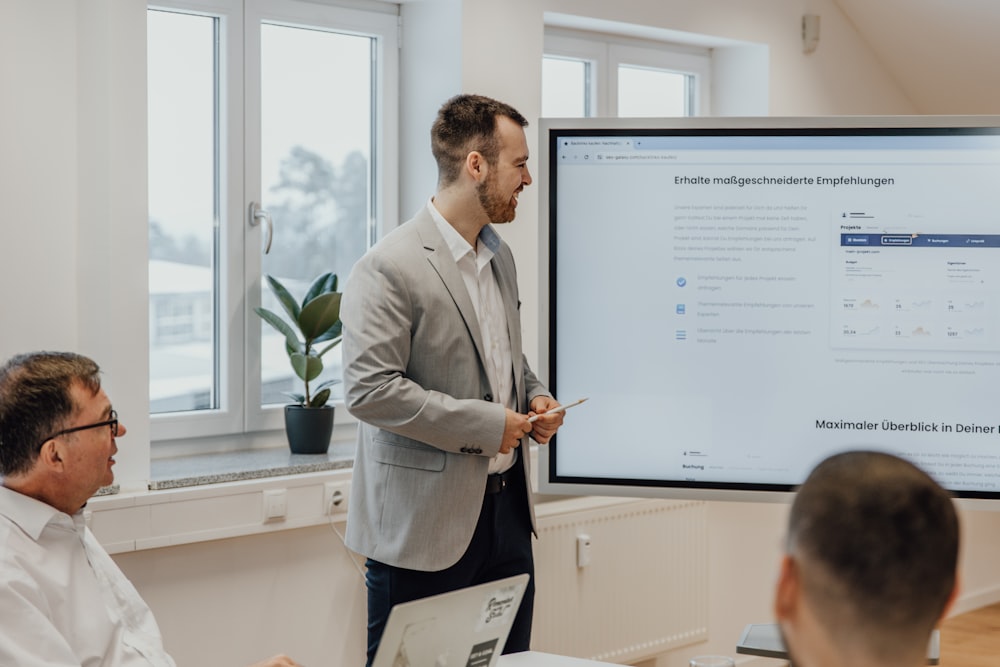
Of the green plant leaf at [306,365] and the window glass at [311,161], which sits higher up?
the window glass at [311,161]

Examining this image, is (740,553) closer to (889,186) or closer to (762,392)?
(762,392)

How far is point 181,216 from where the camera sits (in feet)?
10.5

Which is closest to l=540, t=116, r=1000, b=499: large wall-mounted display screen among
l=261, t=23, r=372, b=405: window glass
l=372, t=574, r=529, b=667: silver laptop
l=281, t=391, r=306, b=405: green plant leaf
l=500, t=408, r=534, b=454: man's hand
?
l=500, t=408, r=534, b=454: man's hand

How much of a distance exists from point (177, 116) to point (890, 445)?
6.99ft

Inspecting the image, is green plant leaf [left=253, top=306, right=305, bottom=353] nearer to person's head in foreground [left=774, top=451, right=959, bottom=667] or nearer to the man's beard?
the man's beard

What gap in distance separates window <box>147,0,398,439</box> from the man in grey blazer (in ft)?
2.98

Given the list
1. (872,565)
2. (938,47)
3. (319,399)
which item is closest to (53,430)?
(872,565)

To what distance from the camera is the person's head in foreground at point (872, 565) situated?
2.94 ft

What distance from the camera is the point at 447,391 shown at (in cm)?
246

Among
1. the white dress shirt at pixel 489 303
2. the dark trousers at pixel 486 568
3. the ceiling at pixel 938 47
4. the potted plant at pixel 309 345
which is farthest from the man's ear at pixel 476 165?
the ceiling at pixel 938 47

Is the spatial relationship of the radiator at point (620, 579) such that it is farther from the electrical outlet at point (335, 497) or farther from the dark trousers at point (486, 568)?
the dark trousers at point (486, 568)

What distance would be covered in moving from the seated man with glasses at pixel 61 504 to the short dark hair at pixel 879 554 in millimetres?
1055

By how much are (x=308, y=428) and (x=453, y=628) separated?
1888 mm

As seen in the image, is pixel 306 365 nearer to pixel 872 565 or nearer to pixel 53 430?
pixel 53 430
